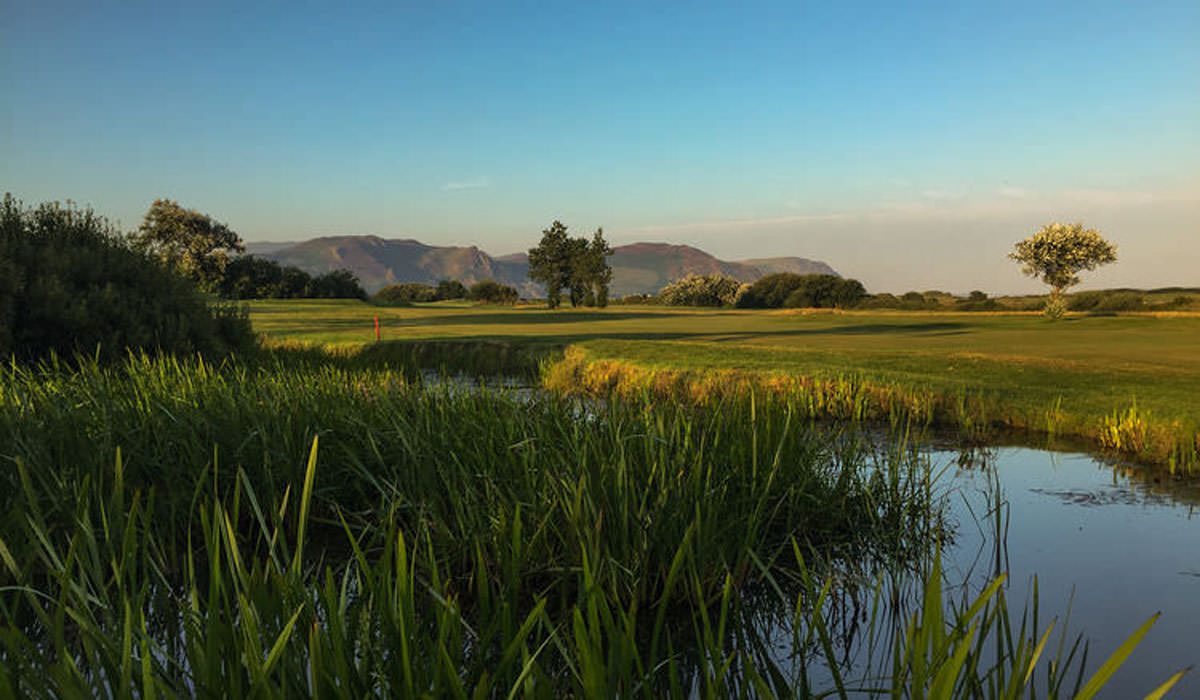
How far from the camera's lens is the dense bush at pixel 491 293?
93.4 m

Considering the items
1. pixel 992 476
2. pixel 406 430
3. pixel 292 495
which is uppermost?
pixel 406 430

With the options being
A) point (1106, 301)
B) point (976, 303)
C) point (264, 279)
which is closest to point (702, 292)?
point (976, 303)

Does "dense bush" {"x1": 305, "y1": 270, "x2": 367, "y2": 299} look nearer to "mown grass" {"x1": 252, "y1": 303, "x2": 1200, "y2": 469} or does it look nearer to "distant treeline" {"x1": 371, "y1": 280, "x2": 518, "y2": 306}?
"distant treeline" {"x1": 371, "y1": 280, "x2": 518, "y2": 306}

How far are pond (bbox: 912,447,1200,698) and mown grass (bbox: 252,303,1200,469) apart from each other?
4.73 feet

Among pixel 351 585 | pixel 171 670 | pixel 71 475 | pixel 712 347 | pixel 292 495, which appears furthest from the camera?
pixel 712 347

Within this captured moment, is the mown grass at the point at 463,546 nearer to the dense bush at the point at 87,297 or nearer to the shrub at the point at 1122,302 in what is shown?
the dense bush at the point at 87,297

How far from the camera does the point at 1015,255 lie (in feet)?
190

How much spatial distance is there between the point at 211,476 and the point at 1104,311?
54.1m

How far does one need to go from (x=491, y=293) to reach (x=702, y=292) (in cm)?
2828

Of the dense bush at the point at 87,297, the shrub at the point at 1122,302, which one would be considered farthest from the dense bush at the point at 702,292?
the dense bush at the point at 87,297

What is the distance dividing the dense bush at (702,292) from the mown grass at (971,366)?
64449 mm

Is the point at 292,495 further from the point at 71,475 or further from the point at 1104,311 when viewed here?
the point at 1104,311

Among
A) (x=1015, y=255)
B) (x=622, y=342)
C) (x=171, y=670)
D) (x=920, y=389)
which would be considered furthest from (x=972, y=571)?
(x=1015, y=255)

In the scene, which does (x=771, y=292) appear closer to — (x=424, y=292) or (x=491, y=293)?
(x=491, y=293)
